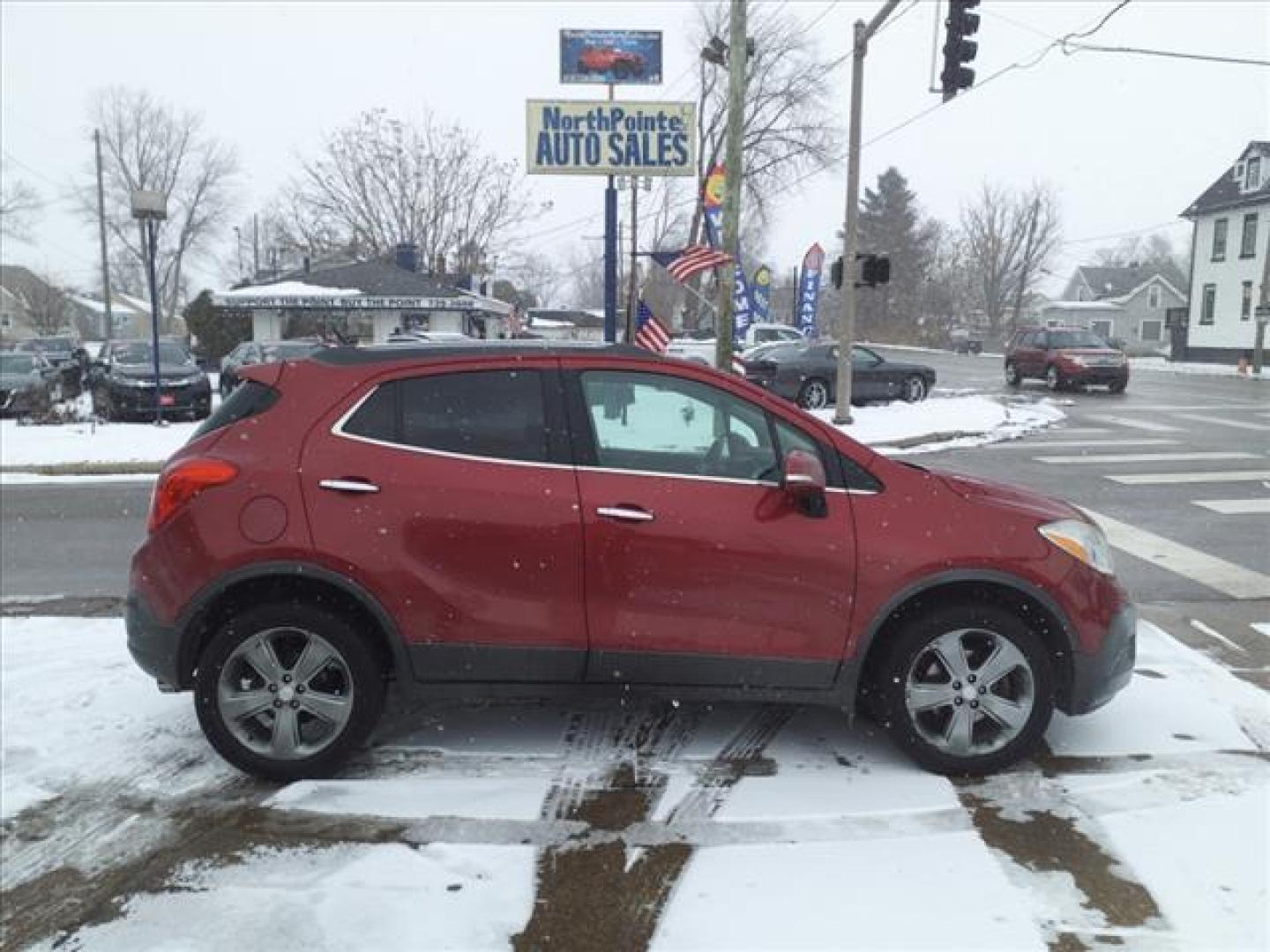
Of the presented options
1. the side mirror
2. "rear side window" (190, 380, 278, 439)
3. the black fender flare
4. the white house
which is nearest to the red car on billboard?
"rear side window" (190, 380, 278, 439)

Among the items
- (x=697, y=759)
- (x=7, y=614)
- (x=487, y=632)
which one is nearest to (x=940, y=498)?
(x=697, y=759)

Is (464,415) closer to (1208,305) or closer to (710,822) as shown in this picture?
(710,822)

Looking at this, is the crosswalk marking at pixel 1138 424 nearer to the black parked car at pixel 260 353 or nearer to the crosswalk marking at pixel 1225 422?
the crosswalk marking at pixel 1225 422

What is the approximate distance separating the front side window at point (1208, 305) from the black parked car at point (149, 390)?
138ft

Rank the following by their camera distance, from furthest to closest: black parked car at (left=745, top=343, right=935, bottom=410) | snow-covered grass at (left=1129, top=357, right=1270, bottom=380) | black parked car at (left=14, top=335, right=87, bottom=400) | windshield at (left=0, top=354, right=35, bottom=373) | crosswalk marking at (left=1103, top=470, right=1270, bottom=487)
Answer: snow-covered grass at (left=1129, top=357, right=1270, bottom=380), black parked car at (left=14, top=335, right=87, bottom=400), windshield at (left=0, top=354, right=35, bottom=373), black parked car at (left=745, top=343, right=935, bottom=410), crosswalk marking at (left=1103, top=470, right=1270, bottom=487)

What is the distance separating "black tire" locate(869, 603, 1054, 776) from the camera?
377 cm

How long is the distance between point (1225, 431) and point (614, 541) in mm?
16590

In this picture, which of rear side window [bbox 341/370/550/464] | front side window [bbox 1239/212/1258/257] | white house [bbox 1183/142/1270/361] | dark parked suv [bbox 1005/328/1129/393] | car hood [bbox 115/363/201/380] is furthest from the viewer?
front side window [bbox 1239/212/1258/257]

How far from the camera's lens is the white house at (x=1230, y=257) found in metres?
41.4

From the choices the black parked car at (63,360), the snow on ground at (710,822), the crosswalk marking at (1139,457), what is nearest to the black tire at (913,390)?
the crosswalk marking at (1139,457)

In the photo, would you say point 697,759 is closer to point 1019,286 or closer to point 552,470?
point 552,470

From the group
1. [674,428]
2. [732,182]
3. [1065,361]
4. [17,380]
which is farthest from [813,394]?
[674,428]

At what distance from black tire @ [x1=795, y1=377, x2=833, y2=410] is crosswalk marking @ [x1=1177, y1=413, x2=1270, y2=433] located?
6964 mm

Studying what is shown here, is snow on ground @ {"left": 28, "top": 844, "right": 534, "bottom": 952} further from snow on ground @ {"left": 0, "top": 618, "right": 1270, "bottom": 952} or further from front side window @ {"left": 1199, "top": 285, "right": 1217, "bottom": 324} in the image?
front side window @ {"left": 1199, "top": 285, "right": 1217, "bottom": 324}
